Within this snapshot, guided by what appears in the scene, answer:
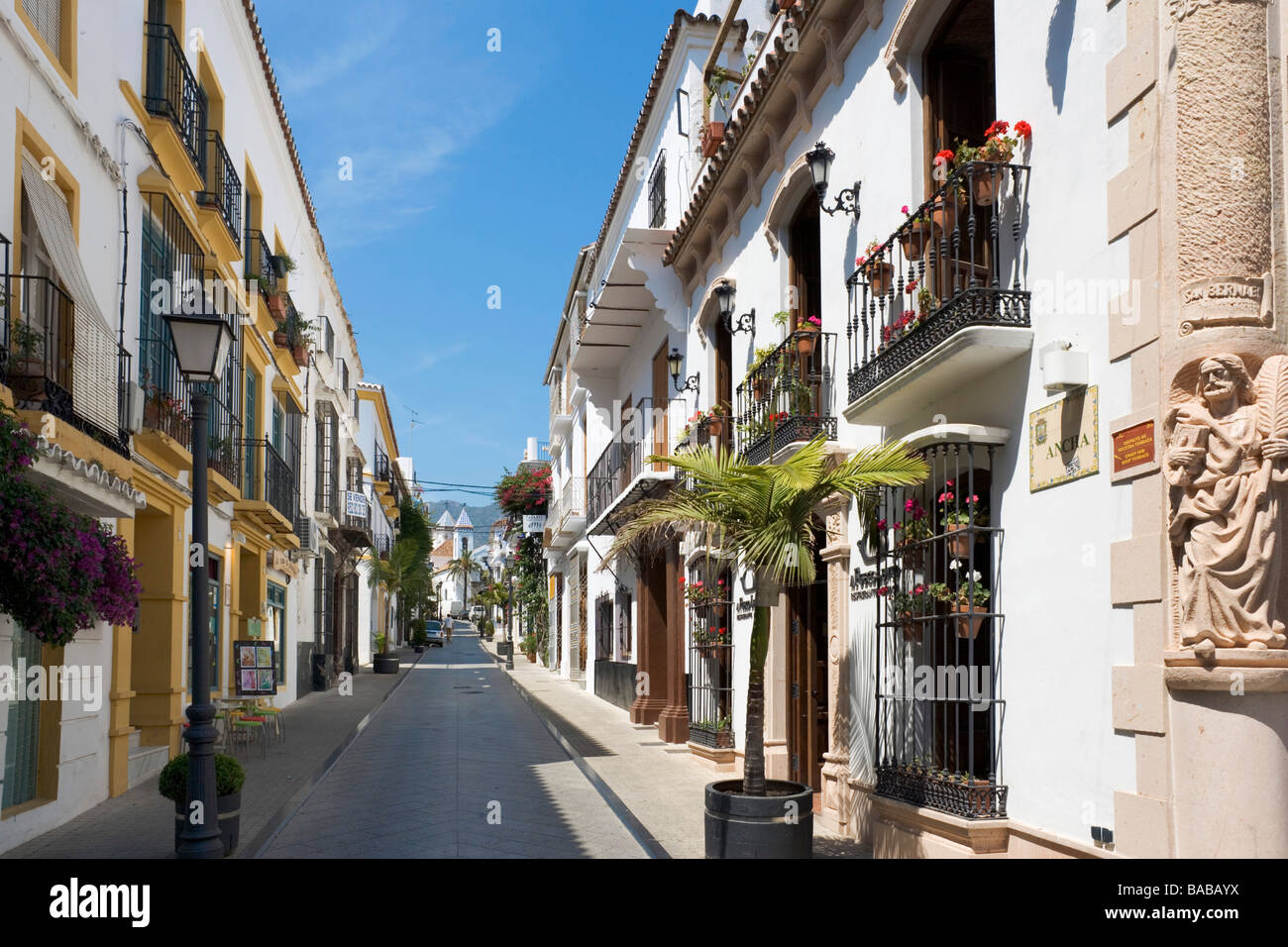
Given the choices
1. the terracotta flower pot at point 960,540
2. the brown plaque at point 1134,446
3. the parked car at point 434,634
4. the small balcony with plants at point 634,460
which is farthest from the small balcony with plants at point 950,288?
the parked car at point 434,634

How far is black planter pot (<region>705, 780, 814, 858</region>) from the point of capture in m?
7.12

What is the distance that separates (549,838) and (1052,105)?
632 centimetres

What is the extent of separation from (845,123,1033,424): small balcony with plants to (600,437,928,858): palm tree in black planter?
1.75 ft

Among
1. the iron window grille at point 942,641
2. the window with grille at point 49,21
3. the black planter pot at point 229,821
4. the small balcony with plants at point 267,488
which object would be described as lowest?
the black planter pot at point 229,821

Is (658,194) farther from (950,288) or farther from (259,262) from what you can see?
(950,288)

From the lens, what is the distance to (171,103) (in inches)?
490

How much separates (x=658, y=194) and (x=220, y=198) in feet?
21.8

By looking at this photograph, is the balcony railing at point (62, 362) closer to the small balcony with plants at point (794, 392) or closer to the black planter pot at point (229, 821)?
the black planter pot at point (229, 821)

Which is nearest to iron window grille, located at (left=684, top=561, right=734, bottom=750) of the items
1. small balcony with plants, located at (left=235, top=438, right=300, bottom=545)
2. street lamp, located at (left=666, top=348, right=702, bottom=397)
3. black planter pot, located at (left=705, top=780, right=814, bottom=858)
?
street lamp, located at (left=666, top=348, right=702, bottom=397)

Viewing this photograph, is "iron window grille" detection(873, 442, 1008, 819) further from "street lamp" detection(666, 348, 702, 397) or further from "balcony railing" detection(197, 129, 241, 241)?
"balcony railing" detection(197, 129, 241, 241)

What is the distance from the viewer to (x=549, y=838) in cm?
897

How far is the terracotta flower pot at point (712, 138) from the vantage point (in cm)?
1339

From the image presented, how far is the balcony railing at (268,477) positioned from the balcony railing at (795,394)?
8826 mm

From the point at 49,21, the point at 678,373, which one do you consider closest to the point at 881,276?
the point at 49,21
